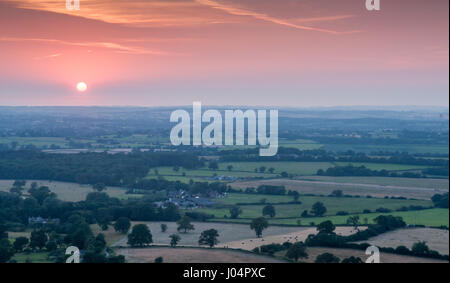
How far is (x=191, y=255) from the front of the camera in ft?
54.2

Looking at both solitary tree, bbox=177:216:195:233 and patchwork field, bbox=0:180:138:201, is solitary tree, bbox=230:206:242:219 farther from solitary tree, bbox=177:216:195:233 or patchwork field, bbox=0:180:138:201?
patchwork field, bbox=0:180:138:201

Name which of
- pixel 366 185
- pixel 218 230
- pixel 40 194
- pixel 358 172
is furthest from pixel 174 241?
pixel 358 172

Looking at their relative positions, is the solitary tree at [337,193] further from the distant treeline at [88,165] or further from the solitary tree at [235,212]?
the distant treeline at [88,165]

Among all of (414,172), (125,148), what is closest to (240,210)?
(414,172)

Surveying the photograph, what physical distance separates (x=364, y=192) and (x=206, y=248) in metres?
15.8

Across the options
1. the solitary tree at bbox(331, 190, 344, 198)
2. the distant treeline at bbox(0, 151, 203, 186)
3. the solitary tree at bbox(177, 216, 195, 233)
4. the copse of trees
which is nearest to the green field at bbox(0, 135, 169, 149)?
the distant treeline at bbox(0, 151, 203, 186)

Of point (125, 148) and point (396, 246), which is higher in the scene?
point (125, 148)

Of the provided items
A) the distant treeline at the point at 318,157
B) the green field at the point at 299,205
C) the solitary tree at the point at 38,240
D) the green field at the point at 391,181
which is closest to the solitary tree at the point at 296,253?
the solitary tree at the point at 38,240

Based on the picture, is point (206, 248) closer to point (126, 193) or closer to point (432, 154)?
point (126, 193)

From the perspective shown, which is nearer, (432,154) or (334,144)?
(432,154)

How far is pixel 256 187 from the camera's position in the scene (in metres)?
32.1

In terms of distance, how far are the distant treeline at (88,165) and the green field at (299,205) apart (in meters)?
7.73

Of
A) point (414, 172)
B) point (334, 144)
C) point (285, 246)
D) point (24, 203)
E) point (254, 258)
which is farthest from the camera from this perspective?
point (334, 144)

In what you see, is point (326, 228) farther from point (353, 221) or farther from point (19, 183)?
point (19, 183)
